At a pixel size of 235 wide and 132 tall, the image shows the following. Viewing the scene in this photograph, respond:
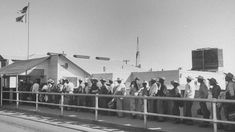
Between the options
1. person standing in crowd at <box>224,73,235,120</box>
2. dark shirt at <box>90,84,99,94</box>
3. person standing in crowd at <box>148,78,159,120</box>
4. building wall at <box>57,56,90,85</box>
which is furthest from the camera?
building wall at <box>57,56,90,85</box>

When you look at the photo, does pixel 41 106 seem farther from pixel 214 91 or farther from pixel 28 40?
pixel 28 40

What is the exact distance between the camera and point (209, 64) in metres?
99.0

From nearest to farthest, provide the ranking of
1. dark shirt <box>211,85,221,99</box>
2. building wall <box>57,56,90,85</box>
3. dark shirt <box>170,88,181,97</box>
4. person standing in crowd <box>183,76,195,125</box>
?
dark shirt <box>211,85,221,99</box>, person standing in crowd <box>183,76,195,125</box>, dark shirt <box>170,88,181,97</box>, building wall <box>57,56,90,85</box>

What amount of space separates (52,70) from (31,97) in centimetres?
443

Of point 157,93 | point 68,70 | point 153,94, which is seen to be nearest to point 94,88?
point 153,94

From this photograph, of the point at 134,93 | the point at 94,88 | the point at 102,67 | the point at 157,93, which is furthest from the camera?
the point at 102,67

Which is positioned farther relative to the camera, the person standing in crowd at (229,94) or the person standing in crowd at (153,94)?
the person standing in crowd at (153,94)

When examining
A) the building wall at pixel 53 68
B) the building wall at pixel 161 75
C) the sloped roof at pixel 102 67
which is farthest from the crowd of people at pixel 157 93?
the sloped roof at pixel 102 67

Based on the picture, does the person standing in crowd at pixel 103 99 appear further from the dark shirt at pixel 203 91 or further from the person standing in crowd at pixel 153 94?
the dark shirt at pixel 203 91

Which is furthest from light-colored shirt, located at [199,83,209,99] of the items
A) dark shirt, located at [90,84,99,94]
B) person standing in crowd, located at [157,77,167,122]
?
dark shirt, located at [90,84,99,94]

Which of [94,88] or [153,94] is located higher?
[94,88]

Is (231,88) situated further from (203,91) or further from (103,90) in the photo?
(103,90)

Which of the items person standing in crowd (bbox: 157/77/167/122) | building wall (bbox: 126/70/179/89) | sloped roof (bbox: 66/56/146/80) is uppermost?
sloped roof (bbox: 66/56/146/80)

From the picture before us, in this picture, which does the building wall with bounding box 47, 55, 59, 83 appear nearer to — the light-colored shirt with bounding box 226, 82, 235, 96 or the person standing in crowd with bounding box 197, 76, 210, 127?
the person standing in crowd with bounding box 197, 76, 210, 127
